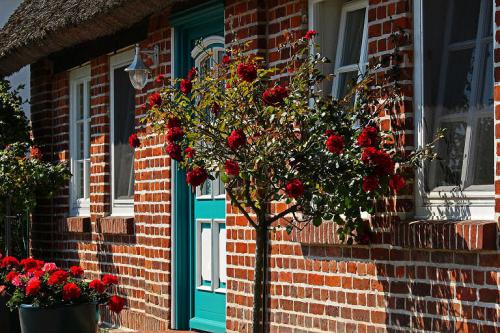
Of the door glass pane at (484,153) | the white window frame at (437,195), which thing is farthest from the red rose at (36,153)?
the door glass pane at (484,153)

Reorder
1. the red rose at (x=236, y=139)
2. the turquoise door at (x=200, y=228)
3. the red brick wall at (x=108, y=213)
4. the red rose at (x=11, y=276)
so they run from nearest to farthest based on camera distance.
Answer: the red rose at (x=236, y=139)
the red rose at (x=11, y=276)
the turquoise door at (x=200, y=228)
the red brick wall at (x=108, y=213)

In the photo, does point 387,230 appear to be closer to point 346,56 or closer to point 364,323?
point 364,323

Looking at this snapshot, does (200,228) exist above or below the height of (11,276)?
above

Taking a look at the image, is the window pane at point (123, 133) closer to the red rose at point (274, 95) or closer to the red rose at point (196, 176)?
the red rose at point (196, 176)

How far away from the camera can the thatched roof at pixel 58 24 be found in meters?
9.95

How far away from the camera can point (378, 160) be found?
614 cm

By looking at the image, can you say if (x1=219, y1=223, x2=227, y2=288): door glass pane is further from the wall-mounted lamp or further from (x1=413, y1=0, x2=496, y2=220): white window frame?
(x1=413, y1=0, x2=496, y2=220): white window frame

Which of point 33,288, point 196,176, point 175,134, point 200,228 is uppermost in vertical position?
point 175,134

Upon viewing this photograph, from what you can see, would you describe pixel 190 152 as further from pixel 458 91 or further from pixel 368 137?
pixel 458 91

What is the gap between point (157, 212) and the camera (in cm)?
1000

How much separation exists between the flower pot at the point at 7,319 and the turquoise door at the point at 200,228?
1.41 metres

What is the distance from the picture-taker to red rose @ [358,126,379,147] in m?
6.26

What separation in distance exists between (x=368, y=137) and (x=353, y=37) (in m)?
1.43

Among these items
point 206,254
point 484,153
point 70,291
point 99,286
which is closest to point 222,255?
point 206,254
